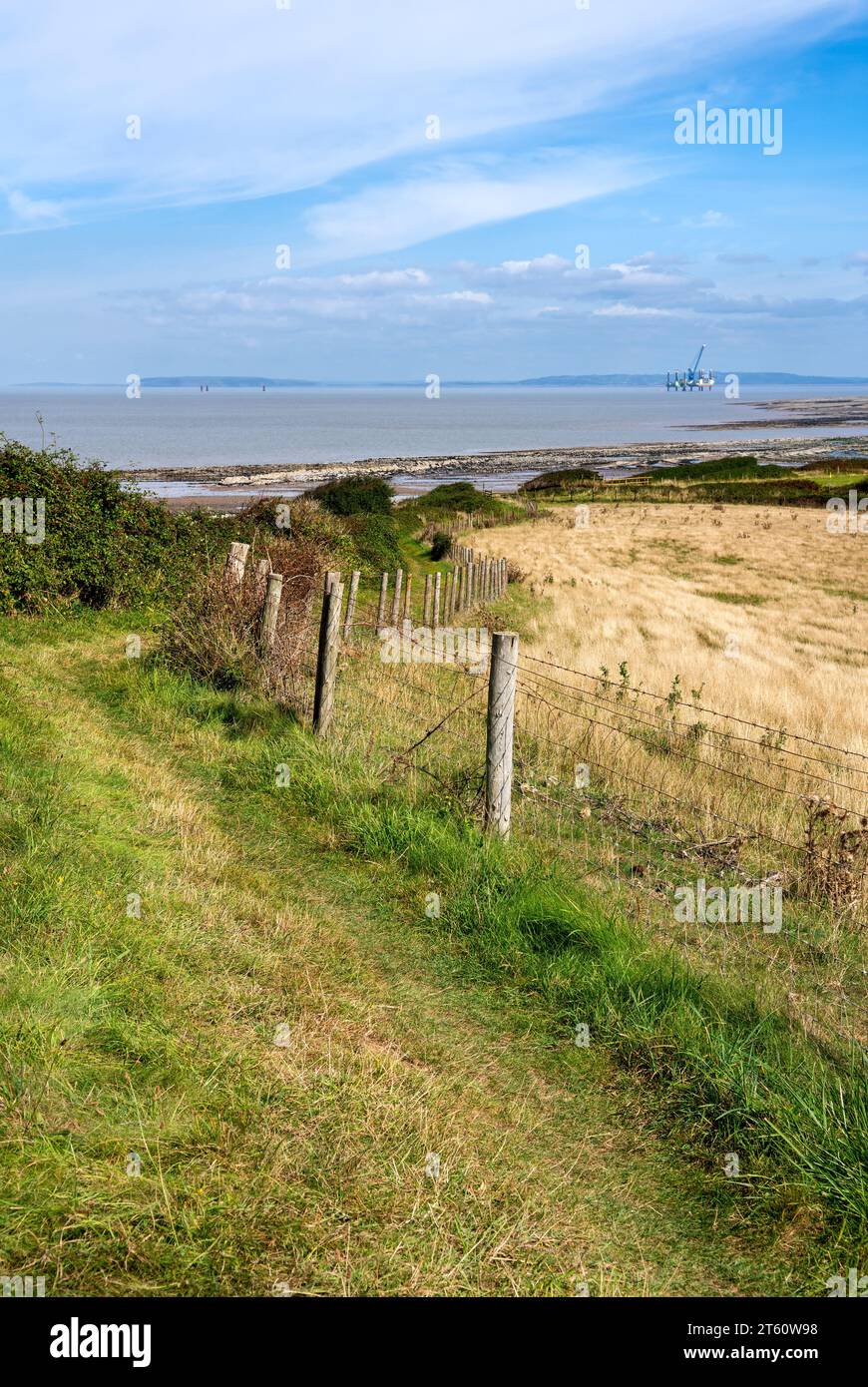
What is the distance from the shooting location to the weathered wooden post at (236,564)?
11281 mm

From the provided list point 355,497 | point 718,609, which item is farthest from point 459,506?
point 718,609

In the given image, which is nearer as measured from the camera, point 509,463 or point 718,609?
point 718,609

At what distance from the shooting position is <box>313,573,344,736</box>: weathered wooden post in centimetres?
877

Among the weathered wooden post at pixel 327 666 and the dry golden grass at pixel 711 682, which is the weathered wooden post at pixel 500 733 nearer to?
the dry golden grass at pixel 711 682

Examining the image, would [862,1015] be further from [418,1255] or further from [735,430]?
[735,430]

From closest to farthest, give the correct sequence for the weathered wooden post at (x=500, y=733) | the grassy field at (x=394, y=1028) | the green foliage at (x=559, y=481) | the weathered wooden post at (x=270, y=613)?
the grassy field at (x=394, y=1028) → the weathered wooden post at (x=500, y=733) → the weathered wooden post at (x=270, y=613) → the green foliage at (x=559, y=481)

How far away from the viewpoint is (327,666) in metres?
8.77

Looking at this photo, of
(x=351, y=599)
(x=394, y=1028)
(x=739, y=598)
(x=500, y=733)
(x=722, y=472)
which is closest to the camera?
(x=394, y=1028)

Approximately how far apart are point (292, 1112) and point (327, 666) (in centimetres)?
531

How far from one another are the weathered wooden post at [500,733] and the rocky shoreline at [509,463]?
45.8 metres

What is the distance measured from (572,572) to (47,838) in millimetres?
27250

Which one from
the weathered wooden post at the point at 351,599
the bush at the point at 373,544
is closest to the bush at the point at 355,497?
the bush at the point at 373,544

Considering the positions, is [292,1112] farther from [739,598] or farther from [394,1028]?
[739,598]

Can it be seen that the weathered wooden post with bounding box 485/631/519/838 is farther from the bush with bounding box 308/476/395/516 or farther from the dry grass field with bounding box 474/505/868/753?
the bush with bounding box 308/476/395/516
